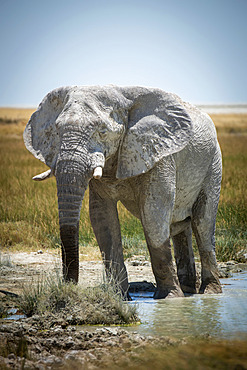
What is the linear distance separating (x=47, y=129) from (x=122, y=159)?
0.95 metres

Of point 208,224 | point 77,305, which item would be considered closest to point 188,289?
point 208,224

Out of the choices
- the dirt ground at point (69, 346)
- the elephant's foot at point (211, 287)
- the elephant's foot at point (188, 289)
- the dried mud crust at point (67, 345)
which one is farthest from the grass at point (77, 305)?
the elephant's foot at point (188, 289)

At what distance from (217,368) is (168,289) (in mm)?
2535

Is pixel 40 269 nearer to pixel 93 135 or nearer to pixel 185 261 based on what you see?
pixel 185 261

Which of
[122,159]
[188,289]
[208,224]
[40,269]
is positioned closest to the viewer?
[122,159]

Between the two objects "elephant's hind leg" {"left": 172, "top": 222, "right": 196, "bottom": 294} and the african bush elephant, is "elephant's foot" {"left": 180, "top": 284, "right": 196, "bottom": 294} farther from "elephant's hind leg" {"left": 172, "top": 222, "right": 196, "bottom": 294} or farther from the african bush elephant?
the african bush elephant

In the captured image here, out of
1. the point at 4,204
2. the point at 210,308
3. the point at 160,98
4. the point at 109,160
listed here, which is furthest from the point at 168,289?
the point at 4,204

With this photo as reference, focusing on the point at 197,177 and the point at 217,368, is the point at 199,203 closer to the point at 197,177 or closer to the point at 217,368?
the point at 197,177

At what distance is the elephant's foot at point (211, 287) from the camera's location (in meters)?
7.98

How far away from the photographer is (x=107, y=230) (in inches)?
286

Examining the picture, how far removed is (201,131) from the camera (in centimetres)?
770

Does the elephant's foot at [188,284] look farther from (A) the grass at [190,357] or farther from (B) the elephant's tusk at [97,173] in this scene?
(A) the grass at [190,357]

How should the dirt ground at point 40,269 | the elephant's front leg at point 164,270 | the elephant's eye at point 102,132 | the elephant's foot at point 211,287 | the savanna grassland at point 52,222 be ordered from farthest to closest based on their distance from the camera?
1. the savanna grassland at point 52,222
2. the dirt ground at point 40,269
3. the elephant's foot at point 211,287
4. the elephant's front leg at point 164,270
5. the elephant's eye at point 102,132

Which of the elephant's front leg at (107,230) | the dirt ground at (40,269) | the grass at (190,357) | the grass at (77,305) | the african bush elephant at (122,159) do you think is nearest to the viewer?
the grass at (190,357)
